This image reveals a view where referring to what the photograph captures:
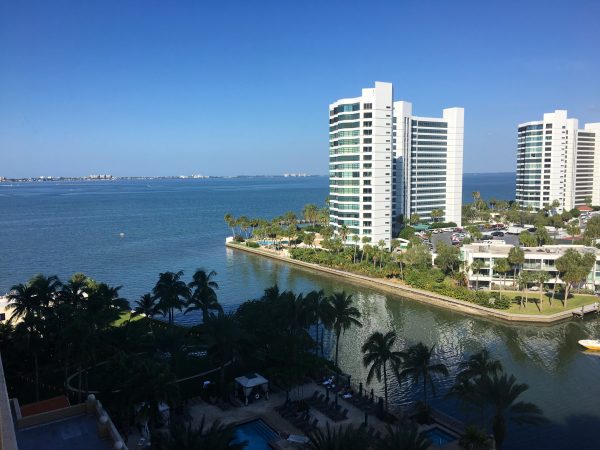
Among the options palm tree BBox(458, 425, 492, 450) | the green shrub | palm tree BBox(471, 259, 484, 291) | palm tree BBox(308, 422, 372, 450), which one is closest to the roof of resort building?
palm tree BBox(308, 422, 372, 450)

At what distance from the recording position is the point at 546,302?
5447 centimetres

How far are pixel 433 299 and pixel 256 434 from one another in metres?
36.3

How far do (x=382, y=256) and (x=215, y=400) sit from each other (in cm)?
4646

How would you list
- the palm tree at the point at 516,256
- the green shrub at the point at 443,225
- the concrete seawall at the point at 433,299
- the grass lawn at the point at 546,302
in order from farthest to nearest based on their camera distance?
the green shrub at the point at 443,225 → the palm tree at the point at 516,256 → the grass lawn at the point at 546,302 → the concrete seawall at the point at 433,299

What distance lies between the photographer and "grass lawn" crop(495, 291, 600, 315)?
51531 millimetres

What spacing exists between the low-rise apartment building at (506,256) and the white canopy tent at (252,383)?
3525cm

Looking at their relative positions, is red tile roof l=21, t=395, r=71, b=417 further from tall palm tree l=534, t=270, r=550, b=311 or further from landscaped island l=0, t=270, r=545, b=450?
tall palm tree l=534, t=270, r=550, b=311

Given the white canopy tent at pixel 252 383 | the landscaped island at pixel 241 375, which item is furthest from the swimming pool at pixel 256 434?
the white canopy tent at pixel 252 383

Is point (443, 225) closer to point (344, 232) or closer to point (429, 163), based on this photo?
point (429, 163)

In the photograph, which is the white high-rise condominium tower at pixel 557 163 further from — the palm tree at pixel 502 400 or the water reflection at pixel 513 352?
the palm tree at pixel 502 400

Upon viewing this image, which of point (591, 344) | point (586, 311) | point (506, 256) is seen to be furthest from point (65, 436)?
A: point (586, 311)

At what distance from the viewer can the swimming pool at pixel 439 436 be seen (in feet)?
89.1

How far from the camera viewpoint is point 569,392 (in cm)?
3562

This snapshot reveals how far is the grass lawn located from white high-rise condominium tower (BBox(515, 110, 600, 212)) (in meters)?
84.6
